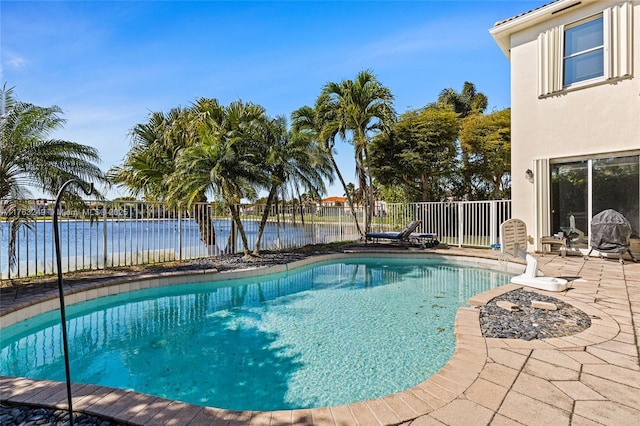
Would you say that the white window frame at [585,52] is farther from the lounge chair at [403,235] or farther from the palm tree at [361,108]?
the palm tree at [361,108]

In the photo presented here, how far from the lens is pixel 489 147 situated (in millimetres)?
18188

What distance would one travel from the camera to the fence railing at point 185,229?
755 cm

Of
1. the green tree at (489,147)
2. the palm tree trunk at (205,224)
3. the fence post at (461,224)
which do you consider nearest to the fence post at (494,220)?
the fence post at (461,224)

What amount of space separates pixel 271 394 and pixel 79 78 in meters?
10.2

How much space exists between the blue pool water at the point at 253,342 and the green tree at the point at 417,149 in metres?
11.0

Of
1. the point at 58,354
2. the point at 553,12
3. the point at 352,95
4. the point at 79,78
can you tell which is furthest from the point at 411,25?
the point at 58,354

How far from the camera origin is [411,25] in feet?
33.2

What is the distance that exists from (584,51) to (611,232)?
558 centimetres

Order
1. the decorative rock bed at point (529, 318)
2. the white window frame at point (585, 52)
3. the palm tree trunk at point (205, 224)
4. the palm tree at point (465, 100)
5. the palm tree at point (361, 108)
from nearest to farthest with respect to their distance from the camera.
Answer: the decorative rock bed at point (529, 318) → the white window frame at point (585, 52) → the palm tree trunk at point (205, 224) → the palm tree at point (361, 108) → the palm tree at point (465, 100)

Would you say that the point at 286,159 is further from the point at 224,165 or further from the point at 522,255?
the point at 522,255

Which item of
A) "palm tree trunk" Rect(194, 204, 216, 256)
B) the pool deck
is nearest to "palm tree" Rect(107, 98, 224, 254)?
"palm tree trunk" Rect(194, 204, 216, 256)

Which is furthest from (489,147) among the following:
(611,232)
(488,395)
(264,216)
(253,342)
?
(488,395)

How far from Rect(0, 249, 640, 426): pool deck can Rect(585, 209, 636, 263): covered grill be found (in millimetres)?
5156

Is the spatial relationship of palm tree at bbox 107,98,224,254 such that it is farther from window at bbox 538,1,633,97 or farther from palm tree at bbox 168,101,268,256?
window at bbox 538,1,633,97
